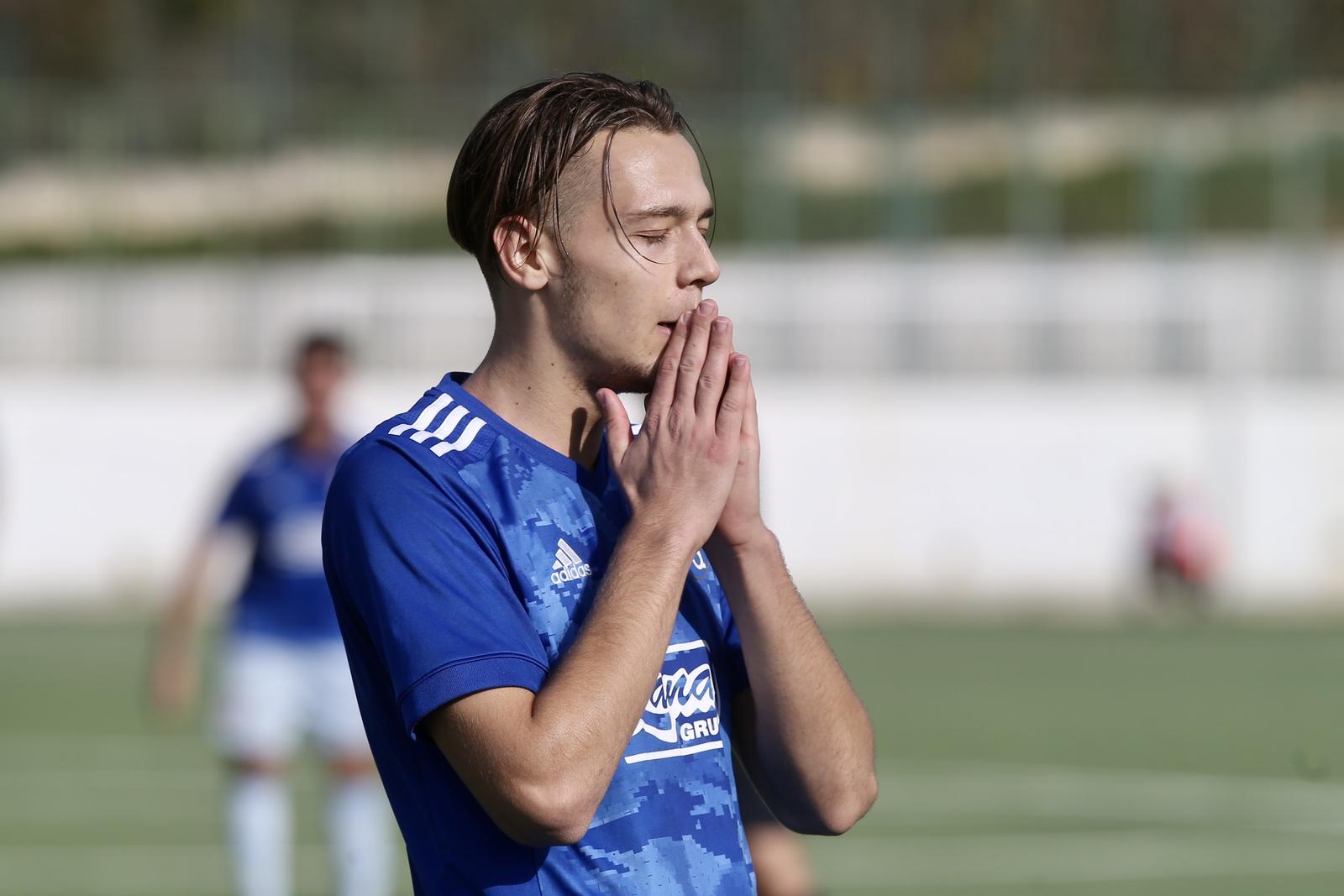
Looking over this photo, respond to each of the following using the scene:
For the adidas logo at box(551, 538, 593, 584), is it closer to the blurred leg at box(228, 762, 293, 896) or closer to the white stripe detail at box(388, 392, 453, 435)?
the white stripe detail at box(388, 392, 453, 435)

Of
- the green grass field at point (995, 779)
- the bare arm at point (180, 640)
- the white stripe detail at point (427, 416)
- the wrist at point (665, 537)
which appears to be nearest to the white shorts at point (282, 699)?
the bare arm at point (180, 640)

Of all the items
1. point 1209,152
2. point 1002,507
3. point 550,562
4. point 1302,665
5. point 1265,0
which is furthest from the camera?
point 1265,0

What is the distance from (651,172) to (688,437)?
1.17 feet

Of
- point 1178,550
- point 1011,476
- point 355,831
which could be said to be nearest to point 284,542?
point 355,831

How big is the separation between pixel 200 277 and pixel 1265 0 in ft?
65.3

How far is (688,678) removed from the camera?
2.74 m

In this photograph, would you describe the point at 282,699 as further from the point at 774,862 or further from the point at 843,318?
the point at 843,318

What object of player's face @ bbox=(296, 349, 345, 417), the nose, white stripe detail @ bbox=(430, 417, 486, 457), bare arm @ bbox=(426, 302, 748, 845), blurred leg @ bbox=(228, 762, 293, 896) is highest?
the nose

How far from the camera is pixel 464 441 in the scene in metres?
2.70

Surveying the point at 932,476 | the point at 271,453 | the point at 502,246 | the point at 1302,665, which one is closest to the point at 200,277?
the point at 932,476

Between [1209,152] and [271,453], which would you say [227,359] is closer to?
[1209,152]

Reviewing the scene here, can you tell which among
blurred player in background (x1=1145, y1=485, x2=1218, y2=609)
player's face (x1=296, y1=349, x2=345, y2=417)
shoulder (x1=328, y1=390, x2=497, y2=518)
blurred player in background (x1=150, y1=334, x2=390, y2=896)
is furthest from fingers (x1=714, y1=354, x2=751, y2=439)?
blurred player in background (x1=1145, y1=485, x2=1218, y2=609)

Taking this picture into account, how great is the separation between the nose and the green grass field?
21.4ft

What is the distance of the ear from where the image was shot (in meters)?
2.73
